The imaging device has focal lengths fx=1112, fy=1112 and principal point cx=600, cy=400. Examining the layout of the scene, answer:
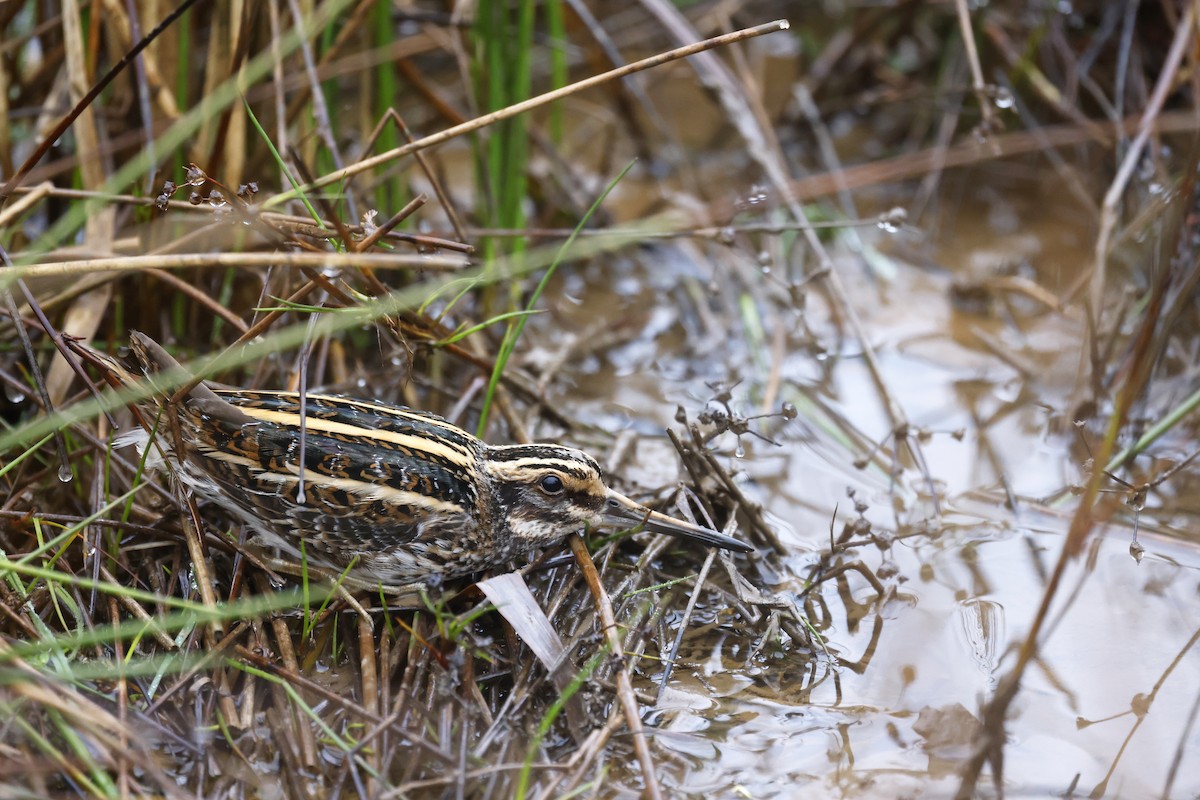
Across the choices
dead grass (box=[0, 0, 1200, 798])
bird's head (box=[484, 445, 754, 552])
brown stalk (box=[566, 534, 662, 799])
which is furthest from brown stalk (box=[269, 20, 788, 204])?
brown stalk (box=[566, 534, 662, 799])

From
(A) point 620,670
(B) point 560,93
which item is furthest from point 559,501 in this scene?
(B) point 560,93

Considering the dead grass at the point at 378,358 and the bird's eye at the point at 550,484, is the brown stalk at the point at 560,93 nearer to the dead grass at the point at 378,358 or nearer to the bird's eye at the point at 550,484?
the dead grass at the point at 378,358

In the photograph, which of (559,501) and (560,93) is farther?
(559,501)

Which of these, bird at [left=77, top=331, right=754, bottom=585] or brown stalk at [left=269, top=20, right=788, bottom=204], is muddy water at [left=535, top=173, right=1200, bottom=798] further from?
brown stalk at [left=269, top=20, right=788, bottom=204]

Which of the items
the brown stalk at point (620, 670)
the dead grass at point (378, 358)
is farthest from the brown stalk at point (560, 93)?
the brown stalk at point (620, 670)

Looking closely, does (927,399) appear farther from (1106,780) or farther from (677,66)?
(677,66)

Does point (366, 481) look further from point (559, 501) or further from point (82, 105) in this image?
point (82, 105)
